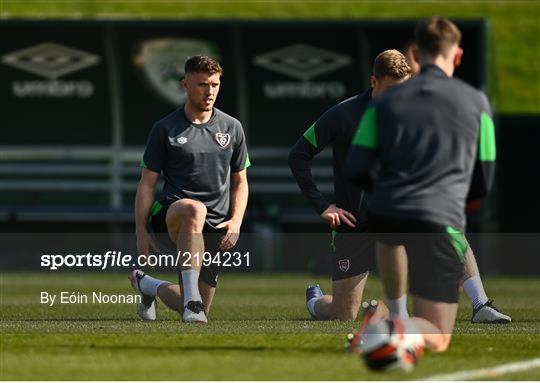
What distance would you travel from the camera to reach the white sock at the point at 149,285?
39.7 feet

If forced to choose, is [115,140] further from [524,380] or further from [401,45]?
[524,380]

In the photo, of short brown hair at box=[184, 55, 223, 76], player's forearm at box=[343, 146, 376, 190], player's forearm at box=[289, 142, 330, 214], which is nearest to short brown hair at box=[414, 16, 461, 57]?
player's forearm at box=[343, 146, 376, 190]

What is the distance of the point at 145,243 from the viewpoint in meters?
11.9

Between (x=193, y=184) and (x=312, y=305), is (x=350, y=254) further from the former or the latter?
(x=193, y=184)

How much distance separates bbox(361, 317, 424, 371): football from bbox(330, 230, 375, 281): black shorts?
165 inches

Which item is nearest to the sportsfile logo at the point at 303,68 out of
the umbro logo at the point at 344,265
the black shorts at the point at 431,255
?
the umbro logo at the point at 344,265

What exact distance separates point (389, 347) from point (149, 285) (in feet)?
14.1

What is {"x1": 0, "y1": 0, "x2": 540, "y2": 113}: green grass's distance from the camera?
3278 centimetres

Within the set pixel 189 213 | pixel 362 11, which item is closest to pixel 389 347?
pixel 189 213

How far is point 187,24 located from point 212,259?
9824mm

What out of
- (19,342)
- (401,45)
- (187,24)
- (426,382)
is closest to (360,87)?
(401,45)

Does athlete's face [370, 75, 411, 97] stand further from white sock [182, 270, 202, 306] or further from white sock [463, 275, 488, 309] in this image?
white sock [182, 270, 202, 306]

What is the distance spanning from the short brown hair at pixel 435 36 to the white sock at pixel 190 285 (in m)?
3.53

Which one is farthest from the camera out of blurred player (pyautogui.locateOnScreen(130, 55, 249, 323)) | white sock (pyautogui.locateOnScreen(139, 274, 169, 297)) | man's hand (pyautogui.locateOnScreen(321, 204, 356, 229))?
white sock (pyautogui.locateOnScreen(139, 274, 169, 297))
